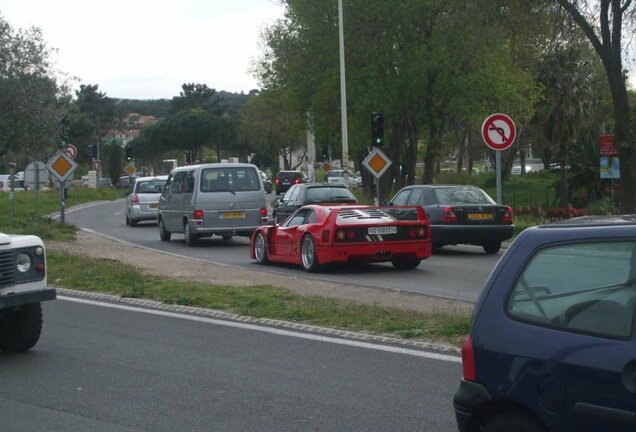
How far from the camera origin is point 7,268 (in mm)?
9414

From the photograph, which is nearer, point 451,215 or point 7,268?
point 7,268

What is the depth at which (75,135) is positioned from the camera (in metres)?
95.7

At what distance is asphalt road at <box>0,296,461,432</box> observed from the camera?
7352 mm

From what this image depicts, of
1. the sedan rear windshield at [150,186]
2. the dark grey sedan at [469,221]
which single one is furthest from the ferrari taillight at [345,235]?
the sedan rear windshield at [150,186]

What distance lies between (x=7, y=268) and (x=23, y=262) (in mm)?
233

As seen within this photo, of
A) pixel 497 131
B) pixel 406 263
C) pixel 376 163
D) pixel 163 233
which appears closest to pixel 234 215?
pixel 163 233

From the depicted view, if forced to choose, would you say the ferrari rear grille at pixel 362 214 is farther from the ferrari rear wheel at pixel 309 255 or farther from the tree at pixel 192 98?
the tree at pixel 192 98

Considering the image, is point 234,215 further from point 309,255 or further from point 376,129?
point 309,255

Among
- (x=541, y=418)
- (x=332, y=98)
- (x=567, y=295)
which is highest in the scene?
(x=332, y=98)

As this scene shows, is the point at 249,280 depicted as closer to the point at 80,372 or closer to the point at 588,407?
the point at 80,372

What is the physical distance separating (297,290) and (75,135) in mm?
84427

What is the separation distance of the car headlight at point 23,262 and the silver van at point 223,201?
Result: 49.4 feet

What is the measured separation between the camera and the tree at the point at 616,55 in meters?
17.6

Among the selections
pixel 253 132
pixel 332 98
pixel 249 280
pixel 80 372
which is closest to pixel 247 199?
pixel 249 280
